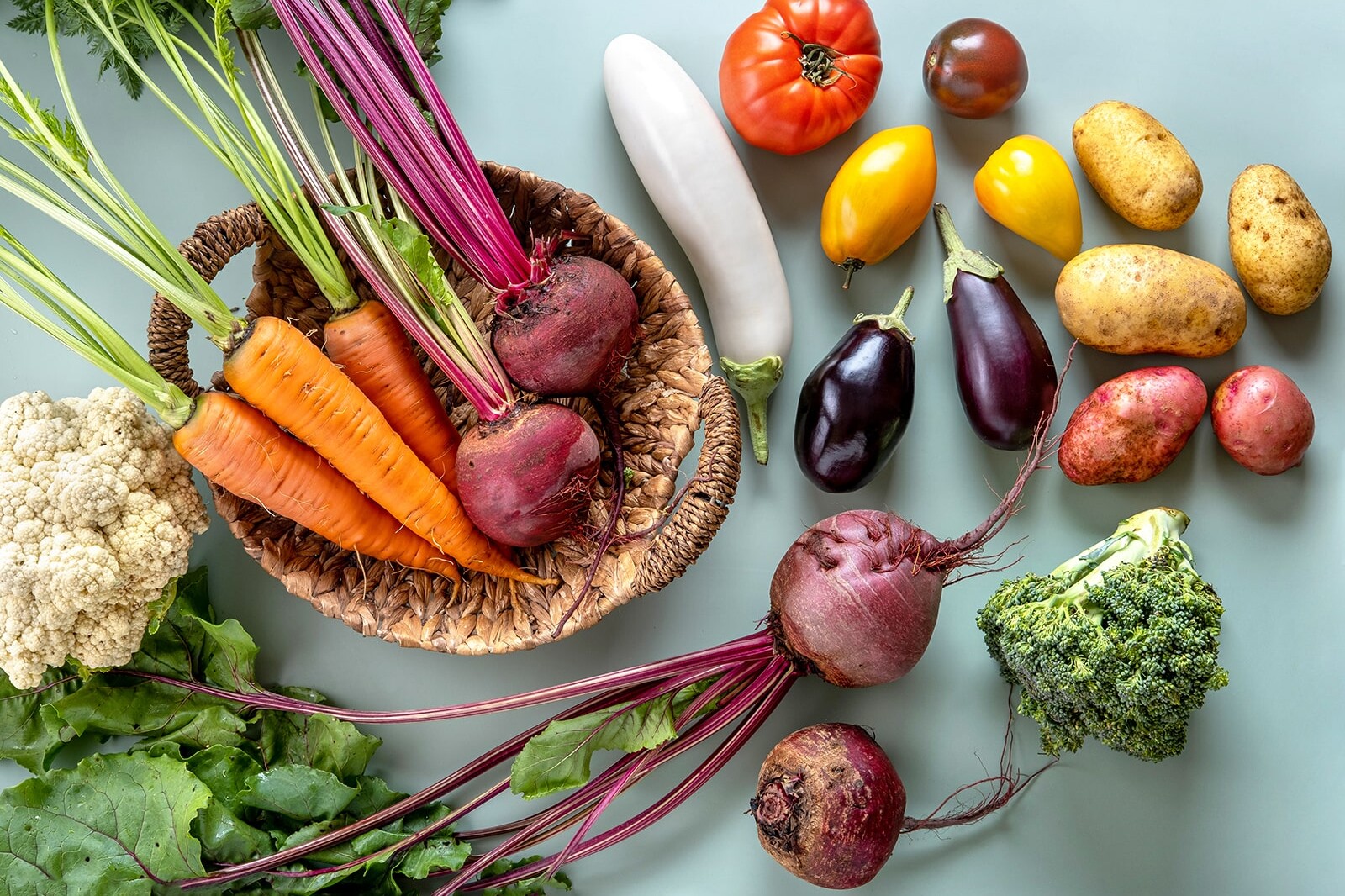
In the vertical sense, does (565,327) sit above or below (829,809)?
above

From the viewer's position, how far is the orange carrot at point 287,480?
3.96 feet

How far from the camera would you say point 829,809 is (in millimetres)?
1227

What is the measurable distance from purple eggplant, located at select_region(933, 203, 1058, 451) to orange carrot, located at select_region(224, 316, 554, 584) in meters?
0.70

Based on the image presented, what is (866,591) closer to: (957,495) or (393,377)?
(957,495)

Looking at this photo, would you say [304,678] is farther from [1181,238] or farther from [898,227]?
[1181,238]

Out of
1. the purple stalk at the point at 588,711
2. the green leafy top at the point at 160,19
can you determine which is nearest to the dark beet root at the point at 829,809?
the purple stalk at the point at 588,711

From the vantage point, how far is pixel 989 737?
1.42 m

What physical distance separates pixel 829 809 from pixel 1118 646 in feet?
1.44

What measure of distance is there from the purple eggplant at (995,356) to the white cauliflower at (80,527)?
1142 mm

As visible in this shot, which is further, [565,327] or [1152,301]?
[1152,301]

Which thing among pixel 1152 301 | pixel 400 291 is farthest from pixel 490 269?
pixel 1152 301

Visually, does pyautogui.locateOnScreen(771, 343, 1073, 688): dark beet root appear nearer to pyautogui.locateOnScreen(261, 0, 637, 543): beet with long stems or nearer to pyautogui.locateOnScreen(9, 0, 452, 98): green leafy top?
pyautogui.locateOnScreen(261, 0, 637, 543): beet with long stems

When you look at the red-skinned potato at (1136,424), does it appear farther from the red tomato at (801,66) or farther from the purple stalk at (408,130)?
the purple stalk at (408,130)

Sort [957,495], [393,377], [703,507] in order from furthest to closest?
[957,495] → [393,377] → [703,507]
